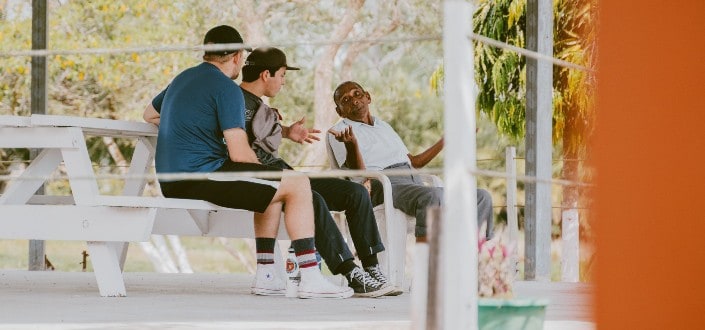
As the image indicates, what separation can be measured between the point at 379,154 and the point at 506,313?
8.31 ft

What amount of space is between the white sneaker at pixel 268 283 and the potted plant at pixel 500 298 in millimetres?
1684

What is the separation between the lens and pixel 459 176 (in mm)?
2064

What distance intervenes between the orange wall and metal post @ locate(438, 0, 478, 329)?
0.30m

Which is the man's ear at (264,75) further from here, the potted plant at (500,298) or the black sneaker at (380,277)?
the potted plant at (500,298)

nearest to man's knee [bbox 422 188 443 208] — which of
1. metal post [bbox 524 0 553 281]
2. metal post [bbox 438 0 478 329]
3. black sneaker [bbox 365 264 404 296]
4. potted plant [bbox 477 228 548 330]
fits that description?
black sneaker [bbox 365 264 404 296]

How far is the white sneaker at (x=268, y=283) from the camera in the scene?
419cm

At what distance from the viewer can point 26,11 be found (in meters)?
14.7

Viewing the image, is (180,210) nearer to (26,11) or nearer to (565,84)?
(565,84)

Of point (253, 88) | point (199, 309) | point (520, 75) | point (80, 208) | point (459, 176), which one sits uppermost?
point (520, 75)

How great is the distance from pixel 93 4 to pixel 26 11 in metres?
0.92

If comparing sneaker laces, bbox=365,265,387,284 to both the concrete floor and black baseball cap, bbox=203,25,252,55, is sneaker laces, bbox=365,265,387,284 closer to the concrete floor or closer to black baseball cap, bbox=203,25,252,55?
the concrete floor

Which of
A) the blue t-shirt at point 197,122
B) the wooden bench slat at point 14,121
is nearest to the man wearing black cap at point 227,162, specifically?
the blue t-shirt at point 197,122

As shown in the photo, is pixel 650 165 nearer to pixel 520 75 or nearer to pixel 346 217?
pixel 346 217

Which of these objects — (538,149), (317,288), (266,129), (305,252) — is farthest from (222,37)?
(538,149)
